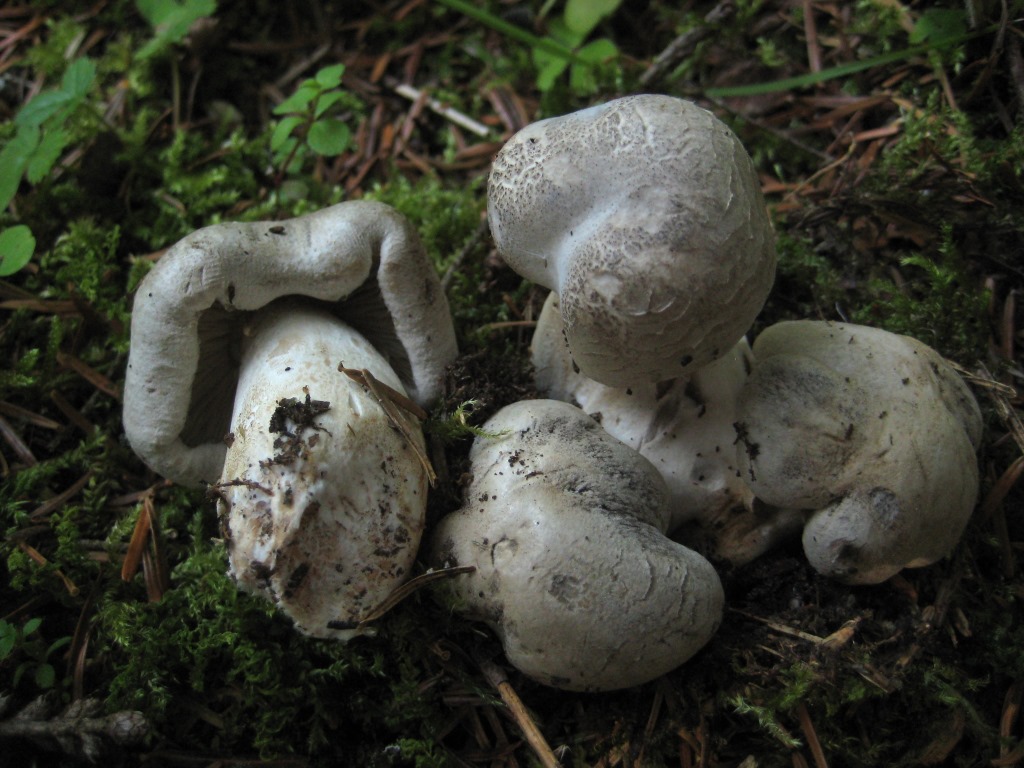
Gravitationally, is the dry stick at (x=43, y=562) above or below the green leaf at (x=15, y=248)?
below

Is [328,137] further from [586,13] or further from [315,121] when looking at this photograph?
[586,13]

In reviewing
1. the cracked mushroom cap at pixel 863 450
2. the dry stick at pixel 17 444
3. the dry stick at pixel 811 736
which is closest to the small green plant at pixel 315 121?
the dry stick at pixel 17 444

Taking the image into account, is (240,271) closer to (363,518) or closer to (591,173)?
(363,518)

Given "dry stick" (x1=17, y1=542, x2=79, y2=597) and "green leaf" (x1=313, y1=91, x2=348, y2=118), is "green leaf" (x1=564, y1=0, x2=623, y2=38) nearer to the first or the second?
"green leaf" (x1=313, y1=91, x2=348, y2=118)

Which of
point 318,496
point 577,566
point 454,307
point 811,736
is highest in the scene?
point 318,496

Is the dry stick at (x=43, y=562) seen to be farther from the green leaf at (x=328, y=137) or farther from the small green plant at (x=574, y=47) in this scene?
the small green plant at (x=574, y=47)

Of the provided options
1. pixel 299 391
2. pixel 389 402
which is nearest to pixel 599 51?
pixel 389 402
